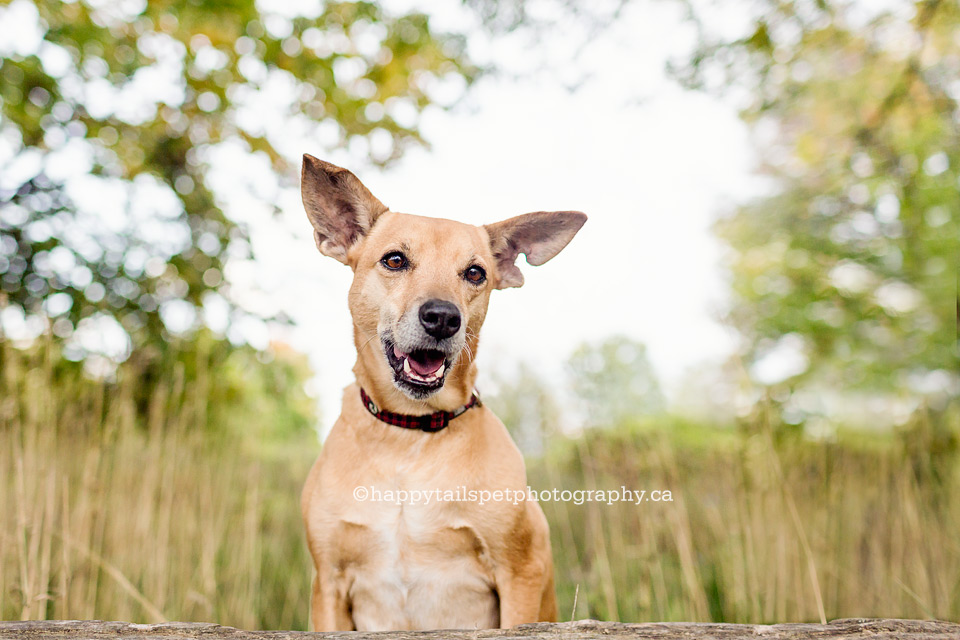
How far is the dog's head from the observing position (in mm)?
2125

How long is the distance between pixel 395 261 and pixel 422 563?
1.11 metres

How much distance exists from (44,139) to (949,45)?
770 centimetres

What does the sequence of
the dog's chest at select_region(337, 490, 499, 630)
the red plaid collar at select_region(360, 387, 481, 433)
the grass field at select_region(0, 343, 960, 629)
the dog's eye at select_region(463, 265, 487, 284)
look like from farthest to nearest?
the grass field at select_region(0, 343, 960, 629) → the dog's eye at select_region(463, 265, 487, 284) → the red plaid collar at select_region(360, 387, 481, 433) → the dog's chest at select_region(337, 490, 499, 630)

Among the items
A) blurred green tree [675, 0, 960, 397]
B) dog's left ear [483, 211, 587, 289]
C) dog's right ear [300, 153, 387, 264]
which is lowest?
dog's left ear [483, 211, 587, 289]

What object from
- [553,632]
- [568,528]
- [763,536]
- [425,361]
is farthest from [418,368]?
[763,536]

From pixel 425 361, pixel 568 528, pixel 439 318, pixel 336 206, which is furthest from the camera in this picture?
pixel 568 528

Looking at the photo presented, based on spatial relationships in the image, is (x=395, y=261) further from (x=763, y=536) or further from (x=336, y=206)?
(x=763, y=536)

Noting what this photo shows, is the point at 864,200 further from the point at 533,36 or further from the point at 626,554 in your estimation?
the point at 626,554

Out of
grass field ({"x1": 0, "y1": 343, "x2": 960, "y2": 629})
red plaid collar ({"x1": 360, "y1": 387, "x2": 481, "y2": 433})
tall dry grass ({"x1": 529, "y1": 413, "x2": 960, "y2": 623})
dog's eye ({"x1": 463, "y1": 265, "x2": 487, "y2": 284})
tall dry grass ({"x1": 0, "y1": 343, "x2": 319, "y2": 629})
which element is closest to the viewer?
red plaid collar ({"x1": 360, "y1": 387, "x2": 481, "y2": 433})

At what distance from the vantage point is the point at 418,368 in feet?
7.06

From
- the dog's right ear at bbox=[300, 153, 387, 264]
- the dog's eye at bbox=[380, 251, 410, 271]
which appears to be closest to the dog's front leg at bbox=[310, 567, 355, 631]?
the dog's eye at bbox=[380, 251, 410, 271]

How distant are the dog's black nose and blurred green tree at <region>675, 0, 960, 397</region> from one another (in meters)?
3.99

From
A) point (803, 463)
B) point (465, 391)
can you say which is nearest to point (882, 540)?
point (803, 463)

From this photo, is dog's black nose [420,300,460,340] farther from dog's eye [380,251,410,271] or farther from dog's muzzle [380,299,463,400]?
dog's eye [380,251,410,271]
